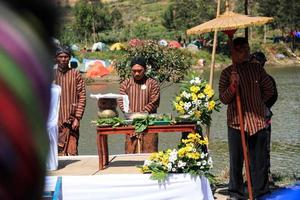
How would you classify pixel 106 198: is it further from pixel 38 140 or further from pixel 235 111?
pixel 38 140

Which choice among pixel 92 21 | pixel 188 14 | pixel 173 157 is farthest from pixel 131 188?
pixel 188 14

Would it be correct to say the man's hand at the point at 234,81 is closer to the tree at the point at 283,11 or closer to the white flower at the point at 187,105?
the white flower at the point at 187,105

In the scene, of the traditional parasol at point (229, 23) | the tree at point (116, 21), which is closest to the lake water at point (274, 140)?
the traditional parasol at point (229, 23)

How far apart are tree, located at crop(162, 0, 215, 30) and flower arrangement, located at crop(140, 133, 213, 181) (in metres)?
41.8

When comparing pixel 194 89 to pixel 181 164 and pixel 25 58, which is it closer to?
pixel 181 164

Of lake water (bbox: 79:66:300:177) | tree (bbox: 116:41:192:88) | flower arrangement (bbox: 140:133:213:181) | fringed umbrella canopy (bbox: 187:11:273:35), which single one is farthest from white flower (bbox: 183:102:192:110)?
tree (bbox: 116:41:192:88)

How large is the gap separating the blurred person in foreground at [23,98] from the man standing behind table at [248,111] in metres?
4.89

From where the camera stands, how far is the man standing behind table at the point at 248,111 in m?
5.58

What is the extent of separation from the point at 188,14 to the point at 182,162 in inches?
1839

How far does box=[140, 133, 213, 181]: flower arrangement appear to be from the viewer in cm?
534

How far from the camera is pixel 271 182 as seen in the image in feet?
22.1

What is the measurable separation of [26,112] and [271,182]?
638cm

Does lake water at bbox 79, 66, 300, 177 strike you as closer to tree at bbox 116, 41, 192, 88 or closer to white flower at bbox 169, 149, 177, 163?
tree at bbox 116, 41, 192, 88

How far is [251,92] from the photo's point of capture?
563cm
